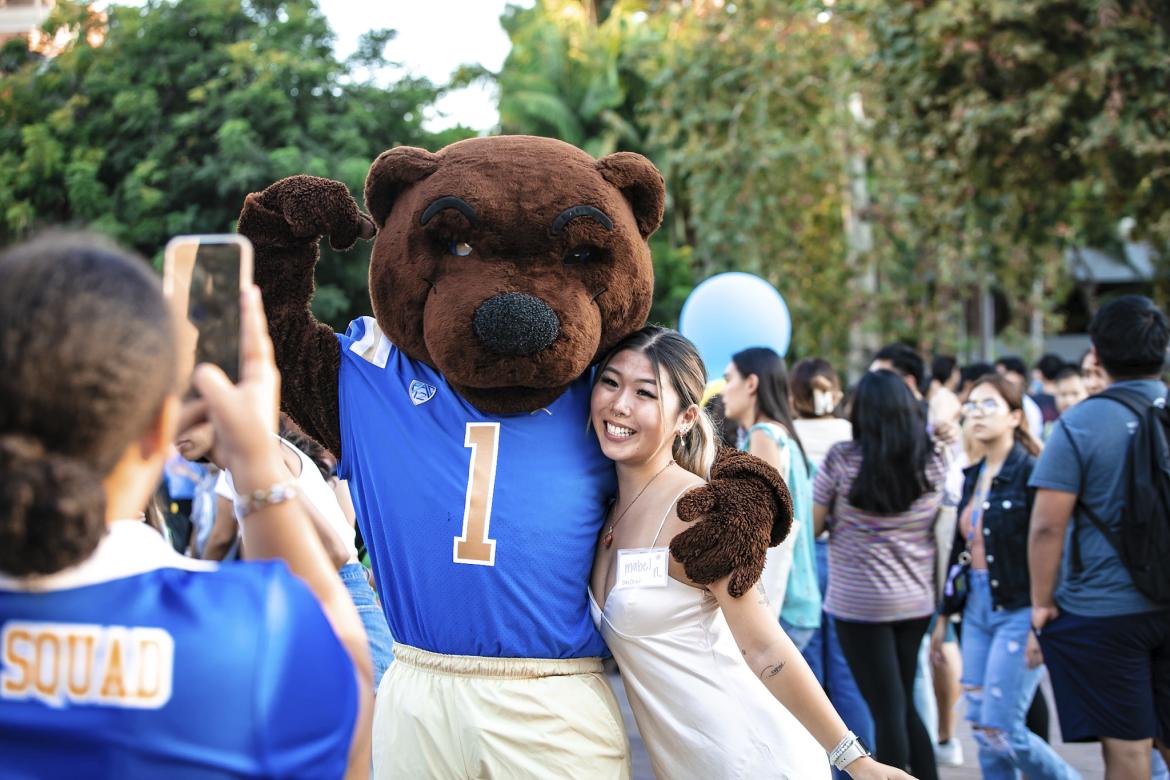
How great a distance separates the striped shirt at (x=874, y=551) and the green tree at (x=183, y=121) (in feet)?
35.9

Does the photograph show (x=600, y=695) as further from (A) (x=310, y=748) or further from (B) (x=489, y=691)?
(A) (x=310, y=748)

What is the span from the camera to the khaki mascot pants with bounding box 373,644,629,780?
2.85 m

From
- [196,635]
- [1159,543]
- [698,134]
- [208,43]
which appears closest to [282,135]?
[208,43]

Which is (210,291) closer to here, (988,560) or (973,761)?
(988,560)

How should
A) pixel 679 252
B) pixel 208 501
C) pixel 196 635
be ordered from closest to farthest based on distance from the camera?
pixel 196 635, pixel 208 501, pixel 679 252

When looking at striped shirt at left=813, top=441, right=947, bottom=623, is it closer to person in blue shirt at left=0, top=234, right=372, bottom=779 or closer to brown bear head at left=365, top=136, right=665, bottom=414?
brown bear head at left=365, top=136, right=665, bottom=414

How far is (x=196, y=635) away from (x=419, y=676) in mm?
1514

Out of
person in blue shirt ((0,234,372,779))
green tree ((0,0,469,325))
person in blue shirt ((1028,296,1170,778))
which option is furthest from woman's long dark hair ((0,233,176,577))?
green tree ((0,0,469,325))

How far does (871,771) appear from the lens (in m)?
2.79

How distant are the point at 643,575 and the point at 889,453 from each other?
283cm

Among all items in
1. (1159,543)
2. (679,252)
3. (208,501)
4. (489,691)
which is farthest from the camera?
(679,252)

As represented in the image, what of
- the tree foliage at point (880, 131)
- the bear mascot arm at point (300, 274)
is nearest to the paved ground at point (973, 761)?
the bear mascot arm at point (300, 274)

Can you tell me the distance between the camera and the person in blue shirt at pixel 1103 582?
177 inches

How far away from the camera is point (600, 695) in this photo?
3004 mm
